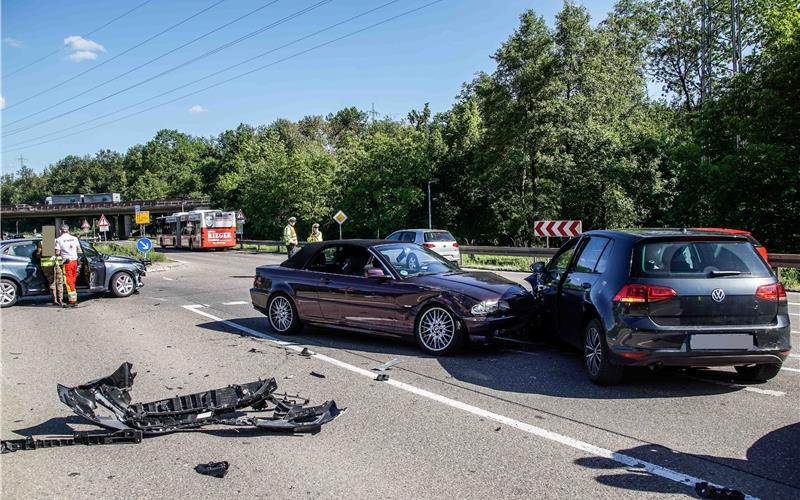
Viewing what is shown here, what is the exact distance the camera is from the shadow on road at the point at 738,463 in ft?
12.2

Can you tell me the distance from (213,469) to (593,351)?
12.7 ft

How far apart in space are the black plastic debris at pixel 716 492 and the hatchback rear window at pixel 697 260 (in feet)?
7.66

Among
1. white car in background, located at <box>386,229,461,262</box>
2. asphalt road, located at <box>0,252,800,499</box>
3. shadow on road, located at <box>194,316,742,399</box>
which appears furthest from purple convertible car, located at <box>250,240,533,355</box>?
white car in background, located at <box>386,229,461,262</box>

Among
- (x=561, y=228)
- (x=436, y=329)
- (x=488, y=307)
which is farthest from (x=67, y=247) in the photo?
(x=561, y=228)

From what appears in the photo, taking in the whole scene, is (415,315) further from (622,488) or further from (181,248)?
(181,248)

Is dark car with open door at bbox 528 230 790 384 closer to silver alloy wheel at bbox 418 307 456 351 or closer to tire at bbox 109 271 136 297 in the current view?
silver alloy wheel at bbox 418 307 456 351

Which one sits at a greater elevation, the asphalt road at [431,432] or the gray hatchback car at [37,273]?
the gray hatchback car at [37,273]

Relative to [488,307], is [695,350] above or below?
below

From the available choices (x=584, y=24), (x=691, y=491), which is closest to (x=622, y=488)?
(x=691, y=491)

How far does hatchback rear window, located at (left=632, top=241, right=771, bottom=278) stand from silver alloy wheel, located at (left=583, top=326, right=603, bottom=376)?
2.68 feet

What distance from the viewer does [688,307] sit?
545 cm

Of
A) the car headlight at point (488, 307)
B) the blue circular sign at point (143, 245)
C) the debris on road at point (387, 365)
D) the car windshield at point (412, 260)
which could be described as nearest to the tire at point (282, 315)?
the car windshield at point (412, 260)

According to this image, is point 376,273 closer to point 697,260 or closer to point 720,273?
point 697,260

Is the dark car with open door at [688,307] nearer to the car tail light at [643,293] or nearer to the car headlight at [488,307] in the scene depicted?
the car tail light at [643,293]
